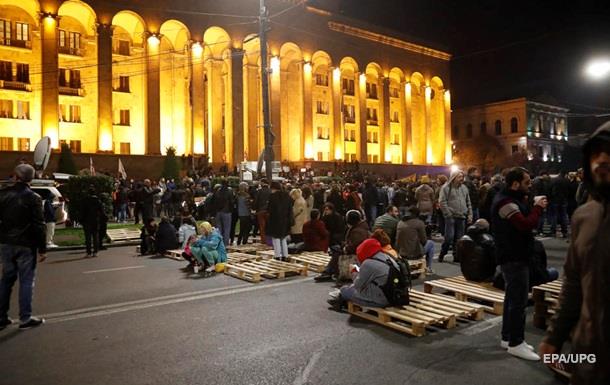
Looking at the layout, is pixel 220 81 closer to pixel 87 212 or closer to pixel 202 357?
pixel 87 212

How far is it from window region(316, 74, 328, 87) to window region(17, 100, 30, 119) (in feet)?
90.1

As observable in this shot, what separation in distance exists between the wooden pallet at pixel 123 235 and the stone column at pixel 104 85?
19.4 m

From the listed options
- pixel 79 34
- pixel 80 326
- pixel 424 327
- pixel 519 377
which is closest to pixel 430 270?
pixel 424 327

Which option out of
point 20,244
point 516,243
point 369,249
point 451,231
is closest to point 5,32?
point 20,244

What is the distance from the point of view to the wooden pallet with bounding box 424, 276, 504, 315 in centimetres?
719

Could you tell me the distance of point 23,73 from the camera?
1389 inches

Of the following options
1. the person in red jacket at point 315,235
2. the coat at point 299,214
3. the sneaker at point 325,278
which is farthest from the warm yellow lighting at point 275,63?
the sneaker at point 325,278

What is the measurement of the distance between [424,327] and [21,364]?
4626 mm

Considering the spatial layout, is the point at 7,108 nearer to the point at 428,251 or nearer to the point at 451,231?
the point at 451,231

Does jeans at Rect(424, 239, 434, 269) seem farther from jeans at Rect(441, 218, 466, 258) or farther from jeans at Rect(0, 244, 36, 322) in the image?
jeans at Rect(0, 244, 36, 322)

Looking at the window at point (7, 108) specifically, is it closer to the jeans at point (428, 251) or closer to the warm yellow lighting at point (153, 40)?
the warm yellow lighting at point (153, 40)

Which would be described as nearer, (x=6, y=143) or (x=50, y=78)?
(x=6, y=143)

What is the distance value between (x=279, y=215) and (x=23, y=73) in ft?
105

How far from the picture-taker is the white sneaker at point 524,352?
518 centimetres
